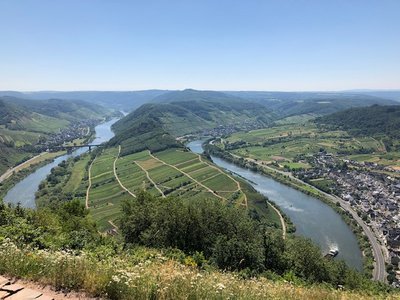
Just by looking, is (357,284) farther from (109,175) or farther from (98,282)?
(109,175)

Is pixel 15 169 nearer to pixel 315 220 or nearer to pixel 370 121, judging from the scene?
pixel 315 220

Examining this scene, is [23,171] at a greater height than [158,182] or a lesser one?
lesser

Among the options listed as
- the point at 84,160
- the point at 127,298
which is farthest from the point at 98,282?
the point at 84,160

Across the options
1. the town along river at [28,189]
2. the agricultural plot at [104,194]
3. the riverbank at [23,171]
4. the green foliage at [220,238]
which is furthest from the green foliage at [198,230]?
the riverbank at [23,171]

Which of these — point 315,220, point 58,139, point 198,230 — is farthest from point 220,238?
point 58,139

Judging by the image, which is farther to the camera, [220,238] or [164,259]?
[220,238]

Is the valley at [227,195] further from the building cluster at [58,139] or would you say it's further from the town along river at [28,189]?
the building cluster at [58,139]

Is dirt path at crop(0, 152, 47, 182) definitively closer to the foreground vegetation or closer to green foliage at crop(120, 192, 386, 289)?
the foreground vegetation
